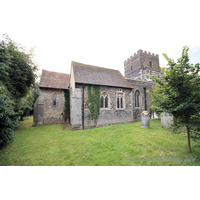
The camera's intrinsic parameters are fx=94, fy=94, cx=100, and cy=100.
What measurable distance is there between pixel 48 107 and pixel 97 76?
939 centimetres

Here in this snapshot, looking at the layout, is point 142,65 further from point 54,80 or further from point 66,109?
point 66,109

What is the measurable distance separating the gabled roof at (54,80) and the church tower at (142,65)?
17552mm

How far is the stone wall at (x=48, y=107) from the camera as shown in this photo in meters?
14.4

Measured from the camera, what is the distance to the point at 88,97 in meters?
11.8

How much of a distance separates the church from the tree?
8393 mm

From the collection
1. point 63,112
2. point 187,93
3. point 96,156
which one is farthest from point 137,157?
point 63,112

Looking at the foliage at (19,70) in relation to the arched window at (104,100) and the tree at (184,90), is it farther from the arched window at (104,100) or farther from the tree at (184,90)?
the tree at (184,90)

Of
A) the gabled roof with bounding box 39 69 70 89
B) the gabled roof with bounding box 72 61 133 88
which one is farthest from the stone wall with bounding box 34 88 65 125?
the gabled roof with bounding box 72 61 133 88

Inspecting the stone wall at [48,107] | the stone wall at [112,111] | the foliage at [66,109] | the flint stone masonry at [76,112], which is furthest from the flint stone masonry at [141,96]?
the stone wall at [48,107]

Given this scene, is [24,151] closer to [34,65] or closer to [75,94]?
[75,94]

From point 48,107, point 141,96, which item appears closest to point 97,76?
point 141,96

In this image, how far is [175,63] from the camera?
14.4 ft

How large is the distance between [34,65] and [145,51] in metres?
25.9

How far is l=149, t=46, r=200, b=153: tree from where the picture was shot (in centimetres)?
416
